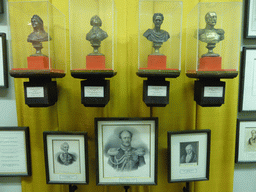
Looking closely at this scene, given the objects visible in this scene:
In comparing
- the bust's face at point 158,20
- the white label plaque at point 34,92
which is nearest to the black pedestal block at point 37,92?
the white label plaque at point 34,92

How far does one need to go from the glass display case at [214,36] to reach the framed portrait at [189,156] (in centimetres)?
35

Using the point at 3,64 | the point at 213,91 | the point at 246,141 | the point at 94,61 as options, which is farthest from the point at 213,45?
the point at 3,64

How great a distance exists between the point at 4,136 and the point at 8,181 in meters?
0.28

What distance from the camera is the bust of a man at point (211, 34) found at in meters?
0.75

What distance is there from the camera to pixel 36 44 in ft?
2.51

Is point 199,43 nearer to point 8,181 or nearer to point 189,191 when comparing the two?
point 189,191

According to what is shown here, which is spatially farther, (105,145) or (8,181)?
(8,181)

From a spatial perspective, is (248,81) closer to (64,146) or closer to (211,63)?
(211,63)

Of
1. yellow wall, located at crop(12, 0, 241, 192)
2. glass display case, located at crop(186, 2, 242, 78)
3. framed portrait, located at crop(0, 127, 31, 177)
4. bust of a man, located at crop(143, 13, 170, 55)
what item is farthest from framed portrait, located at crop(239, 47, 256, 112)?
framed portrait, located at crop(0, 127, 31, 177)

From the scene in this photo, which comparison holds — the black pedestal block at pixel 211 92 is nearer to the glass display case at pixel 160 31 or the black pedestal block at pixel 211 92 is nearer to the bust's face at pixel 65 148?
the glass display case at pixel 160 31

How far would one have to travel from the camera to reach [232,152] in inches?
38.5

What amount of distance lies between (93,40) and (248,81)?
878 millimetres

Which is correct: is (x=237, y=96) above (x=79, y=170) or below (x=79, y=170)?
above

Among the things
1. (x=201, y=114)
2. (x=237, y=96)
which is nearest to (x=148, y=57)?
(x=201, y=114)
